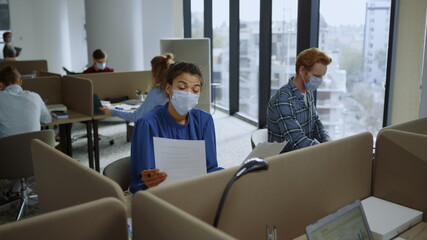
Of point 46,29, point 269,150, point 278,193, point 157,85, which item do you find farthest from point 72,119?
point 46,29

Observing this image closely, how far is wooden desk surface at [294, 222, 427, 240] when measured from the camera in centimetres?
164

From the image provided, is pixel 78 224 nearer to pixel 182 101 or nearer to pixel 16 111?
pixel 182 101

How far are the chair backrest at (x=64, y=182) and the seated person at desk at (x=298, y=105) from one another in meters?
1.46

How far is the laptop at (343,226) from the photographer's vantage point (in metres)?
1.27

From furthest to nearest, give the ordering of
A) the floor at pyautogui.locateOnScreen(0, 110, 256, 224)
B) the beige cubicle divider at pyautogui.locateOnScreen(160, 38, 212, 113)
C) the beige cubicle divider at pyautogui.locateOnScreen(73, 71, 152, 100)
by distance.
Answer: the beige cubicle divider at pyautogui.locateOnScreen(160, 38, 212, 113) → the beige cubicle divider at pyautogui.locateOnScreen(73, 71, 152, 100) → the floor at pyautogui.locateOnScreen(0, 110, 256, 224)

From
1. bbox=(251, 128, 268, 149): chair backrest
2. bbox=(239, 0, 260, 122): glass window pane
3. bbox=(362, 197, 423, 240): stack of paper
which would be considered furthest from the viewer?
bbox=(239, 0, 260, 122): glass window pane

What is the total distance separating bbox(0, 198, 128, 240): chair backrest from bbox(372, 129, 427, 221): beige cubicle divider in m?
1.25

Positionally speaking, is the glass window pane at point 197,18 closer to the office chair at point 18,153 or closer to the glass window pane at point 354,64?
the glass window pane at point 354,64

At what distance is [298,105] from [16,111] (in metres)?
2.15

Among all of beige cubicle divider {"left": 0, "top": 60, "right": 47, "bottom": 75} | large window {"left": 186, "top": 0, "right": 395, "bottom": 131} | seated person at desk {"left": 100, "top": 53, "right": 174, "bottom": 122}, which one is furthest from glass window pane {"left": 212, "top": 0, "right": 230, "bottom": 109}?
seated person at desk {"left": 100, "top": 53, "right": 174, "bottom": 122}

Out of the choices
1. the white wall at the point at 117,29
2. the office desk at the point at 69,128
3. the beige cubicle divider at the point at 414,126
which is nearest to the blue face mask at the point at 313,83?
the beige cubicle divider at the point at 414,126

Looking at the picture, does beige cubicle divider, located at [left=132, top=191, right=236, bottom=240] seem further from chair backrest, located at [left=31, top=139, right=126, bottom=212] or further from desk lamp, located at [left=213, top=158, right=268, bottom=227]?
desk lamp, located at [left=213, top=158, right=268, bottom=227]

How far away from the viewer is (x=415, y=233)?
169 cm

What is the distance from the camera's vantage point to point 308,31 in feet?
14.9
